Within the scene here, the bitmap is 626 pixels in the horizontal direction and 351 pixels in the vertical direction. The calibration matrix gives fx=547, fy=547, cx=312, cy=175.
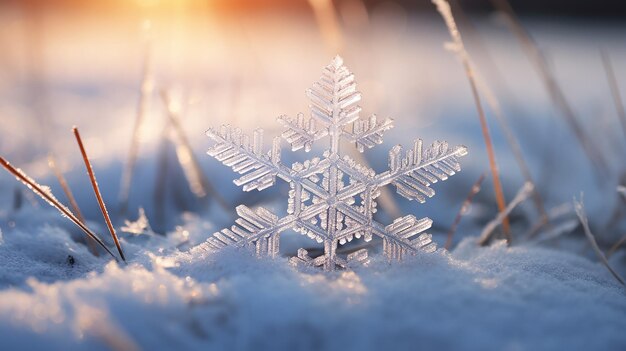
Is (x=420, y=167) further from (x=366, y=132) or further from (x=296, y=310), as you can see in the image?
(x=296, y=310)

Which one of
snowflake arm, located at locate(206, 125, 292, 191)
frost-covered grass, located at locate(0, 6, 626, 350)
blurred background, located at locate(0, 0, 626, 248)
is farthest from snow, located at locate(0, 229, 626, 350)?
blurred background, located at locate(0, 0, 626, 248)

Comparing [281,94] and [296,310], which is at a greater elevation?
[296,310]

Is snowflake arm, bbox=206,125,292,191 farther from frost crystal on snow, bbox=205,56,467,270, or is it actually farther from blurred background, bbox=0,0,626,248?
blurred background, bbox=0,0,626,248

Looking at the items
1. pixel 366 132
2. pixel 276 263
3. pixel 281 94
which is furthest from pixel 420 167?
pixel 281 94

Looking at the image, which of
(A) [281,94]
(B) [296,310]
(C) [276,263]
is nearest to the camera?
(B) [296,310]

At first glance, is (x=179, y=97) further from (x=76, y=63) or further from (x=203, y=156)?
(x=76, y=63)

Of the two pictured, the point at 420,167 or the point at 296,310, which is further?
the point at 420,167
